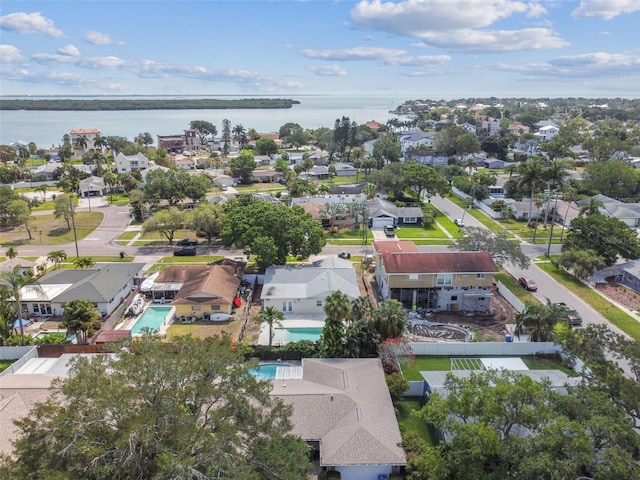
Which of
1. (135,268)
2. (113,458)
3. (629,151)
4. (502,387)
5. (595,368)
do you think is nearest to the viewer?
(113,458)

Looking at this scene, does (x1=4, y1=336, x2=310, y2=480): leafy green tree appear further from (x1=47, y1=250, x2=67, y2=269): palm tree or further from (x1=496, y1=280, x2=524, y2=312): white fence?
(x1=47, y1=250, x2=67, y2=269): palm tree

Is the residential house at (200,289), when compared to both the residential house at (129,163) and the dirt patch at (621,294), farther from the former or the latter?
the residential house at (129,163)

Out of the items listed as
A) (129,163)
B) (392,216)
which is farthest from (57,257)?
(129,163)

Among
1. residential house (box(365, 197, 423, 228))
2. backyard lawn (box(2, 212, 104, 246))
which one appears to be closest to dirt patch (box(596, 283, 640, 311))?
residential house (box(365, 197, 423, 228))

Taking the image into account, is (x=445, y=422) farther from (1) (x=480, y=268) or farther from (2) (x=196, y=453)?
(1) (x=480, y=268)

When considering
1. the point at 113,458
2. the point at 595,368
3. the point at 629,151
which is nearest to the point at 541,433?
the point at 595,368

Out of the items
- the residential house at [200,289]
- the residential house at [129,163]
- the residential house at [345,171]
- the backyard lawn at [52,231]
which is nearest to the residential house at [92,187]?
the backyard lawn at [52,231]

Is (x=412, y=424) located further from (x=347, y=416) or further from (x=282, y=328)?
(x=282, y=328)
